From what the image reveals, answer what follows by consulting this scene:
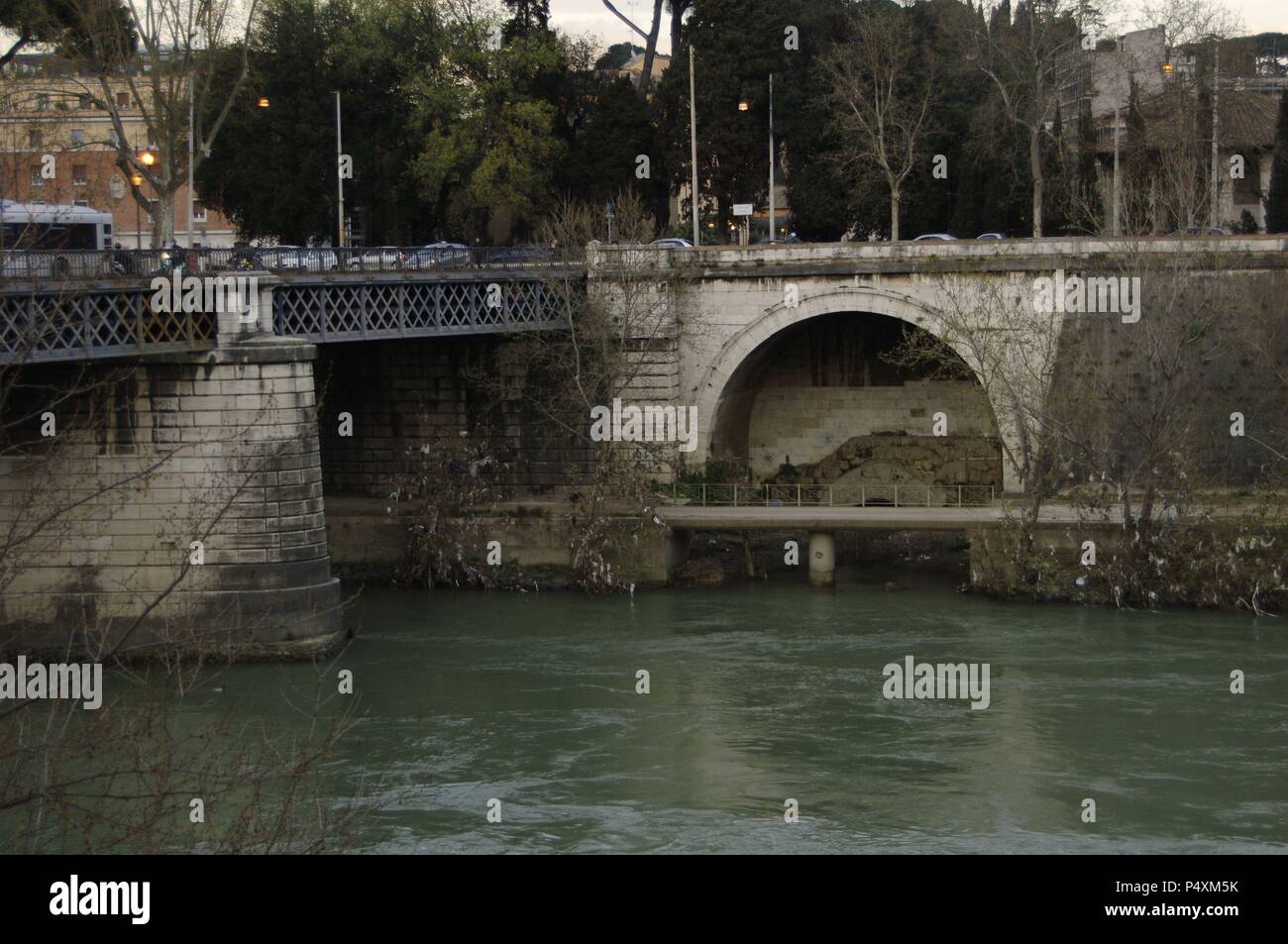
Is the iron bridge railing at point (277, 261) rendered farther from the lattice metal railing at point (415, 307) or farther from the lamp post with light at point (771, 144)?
the lamp post with light at point (771, 144)

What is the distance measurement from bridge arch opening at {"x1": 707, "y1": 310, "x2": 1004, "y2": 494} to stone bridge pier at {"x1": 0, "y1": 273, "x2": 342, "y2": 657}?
39.5 feet

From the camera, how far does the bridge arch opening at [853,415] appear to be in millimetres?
35344

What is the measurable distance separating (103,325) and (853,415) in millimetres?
17581

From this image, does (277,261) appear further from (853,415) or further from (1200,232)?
(1200,232)

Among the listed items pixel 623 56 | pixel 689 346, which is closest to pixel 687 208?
pixel 689 346

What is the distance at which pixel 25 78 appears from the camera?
27656 mm

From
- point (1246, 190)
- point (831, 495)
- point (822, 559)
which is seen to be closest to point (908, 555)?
point (831, 495)

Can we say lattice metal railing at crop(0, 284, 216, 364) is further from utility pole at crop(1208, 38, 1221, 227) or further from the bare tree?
the bare tree

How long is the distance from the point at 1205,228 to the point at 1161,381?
4.18 meters

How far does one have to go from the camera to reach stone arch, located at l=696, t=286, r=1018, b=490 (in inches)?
1255

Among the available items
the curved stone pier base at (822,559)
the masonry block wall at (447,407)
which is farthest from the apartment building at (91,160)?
the curved stone pier base at (822,559)

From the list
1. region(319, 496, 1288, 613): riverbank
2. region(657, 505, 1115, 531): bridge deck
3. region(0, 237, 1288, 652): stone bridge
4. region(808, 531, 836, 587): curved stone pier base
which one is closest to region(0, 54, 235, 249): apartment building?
region(0, 237, 1288, 652): stone bridge

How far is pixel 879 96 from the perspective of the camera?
40.1 metres

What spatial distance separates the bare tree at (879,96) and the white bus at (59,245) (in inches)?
638
